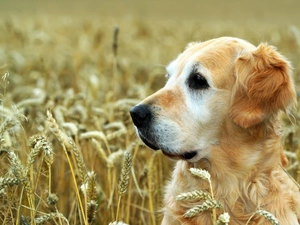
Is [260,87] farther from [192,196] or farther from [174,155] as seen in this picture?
[192,196]

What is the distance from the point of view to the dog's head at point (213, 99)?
2988 mm

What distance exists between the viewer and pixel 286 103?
296 centimetres

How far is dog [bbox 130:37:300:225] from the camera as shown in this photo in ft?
9.81

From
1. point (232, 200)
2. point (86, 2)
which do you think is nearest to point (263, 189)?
point (232, 200)

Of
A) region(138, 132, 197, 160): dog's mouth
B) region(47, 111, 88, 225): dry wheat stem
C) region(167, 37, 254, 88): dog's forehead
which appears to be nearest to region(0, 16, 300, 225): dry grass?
region(47, 111, 88, 225): dry wheat stem

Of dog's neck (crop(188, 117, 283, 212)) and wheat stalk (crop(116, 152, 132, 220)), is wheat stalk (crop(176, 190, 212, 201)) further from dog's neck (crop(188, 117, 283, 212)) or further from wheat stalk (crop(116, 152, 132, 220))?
dog's neck (crop(188, 117, 283, 212))

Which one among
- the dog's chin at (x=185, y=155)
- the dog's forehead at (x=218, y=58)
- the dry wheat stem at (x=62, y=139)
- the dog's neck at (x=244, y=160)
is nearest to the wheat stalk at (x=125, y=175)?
the dry wheat stem at (x=62, y=139)

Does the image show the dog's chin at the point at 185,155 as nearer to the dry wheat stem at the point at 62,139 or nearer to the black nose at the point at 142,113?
the black nose at the point at 142,113

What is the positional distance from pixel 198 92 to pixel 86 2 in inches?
1284

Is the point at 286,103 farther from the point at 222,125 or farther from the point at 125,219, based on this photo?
the point at 125,219

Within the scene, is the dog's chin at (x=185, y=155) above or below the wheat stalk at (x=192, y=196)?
below

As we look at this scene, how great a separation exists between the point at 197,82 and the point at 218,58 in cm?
19

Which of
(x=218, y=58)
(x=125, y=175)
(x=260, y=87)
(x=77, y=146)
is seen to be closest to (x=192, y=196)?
(x=125, y=175)

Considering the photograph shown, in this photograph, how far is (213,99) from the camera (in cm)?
313
